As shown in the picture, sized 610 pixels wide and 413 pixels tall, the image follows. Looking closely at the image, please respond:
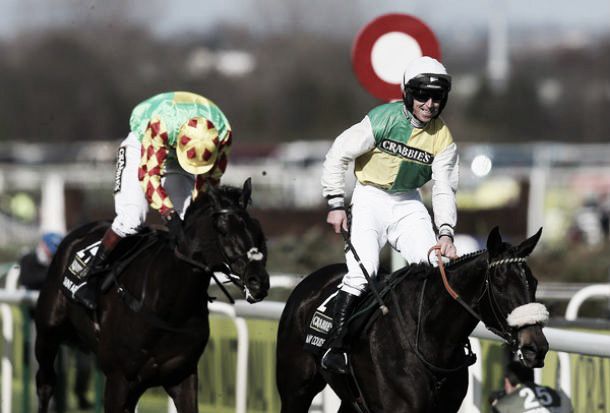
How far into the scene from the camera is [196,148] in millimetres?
6379

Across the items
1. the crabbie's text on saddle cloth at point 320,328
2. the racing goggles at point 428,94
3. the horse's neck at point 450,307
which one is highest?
the racing goggles at point 428,94

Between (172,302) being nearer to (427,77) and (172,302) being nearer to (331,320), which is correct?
(331,320)

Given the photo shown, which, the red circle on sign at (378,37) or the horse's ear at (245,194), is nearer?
the horse's ear at (245,194)

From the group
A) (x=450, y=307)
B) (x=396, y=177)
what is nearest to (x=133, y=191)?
(x=396, y=177)

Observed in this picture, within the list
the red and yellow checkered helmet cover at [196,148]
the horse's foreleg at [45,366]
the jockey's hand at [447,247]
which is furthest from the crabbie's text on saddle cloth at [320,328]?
the horse's foreleg at [45,366]

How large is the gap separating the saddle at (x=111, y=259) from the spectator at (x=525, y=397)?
6.18 ft

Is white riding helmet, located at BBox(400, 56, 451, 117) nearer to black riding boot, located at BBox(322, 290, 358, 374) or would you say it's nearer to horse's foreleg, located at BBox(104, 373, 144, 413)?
black riding boot, located at BBox(322, 290, 358, 374)

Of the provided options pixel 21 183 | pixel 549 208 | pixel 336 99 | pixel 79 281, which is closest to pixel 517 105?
pixel 336 99

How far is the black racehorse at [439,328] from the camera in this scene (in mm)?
4840

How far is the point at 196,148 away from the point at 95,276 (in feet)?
3.21

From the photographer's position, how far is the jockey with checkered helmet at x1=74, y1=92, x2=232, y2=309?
20.9 ft

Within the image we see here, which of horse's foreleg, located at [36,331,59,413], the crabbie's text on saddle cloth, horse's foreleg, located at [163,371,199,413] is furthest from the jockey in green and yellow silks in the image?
horse's foreleg, located at [36,331,59,413]

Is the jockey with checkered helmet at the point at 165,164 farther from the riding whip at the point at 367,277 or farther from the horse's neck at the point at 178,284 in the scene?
the riding whip at the point at 367,277

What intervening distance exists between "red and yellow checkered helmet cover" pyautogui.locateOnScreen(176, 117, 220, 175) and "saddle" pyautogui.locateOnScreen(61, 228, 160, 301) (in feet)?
1.68
